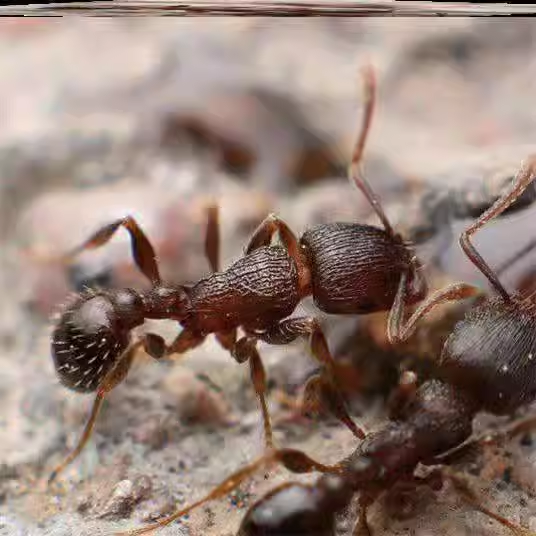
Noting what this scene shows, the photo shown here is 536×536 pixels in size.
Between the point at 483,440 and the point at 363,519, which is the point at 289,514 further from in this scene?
the point at 483,440

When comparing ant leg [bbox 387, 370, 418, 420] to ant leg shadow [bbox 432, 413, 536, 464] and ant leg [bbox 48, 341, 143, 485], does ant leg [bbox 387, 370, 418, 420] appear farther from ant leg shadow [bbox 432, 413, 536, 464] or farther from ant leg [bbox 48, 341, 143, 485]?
ant leg [bbox 48, 341, 143, 485]

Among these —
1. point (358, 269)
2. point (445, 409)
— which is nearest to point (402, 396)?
point (445, 409)

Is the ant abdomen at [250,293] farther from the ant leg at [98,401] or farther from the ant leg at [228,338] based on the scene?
the ant leg at [98,401]

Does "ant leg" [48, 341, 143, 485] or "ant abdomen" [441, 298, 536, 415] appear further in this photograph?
"ant leg" [48, 341, 143, 485]

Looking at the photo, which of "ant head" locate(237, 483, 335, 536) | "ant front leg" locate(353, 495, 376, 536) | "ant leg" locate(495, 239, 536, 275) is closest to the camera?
"ant head" locate(237, 483, 335, 536)

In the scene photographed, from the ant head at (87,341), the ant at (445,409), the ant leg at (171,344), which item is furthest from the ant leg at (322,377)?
the ant head at (87,341)

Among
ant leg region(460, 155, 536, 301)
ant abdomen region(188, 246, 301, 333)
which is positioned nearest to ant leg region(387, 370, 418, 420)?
ant leg region(460, 155, 536, 301)
